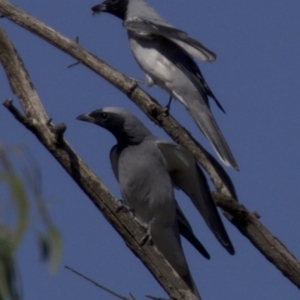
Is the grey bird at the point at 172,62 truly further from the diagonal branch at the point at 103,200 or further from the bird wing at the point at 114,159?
the diagonal branch at the point at 103,200

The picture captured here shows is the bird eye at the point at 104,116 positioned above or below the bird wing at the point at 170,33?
below

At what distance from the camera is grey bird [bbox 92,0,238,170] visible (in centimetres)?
652

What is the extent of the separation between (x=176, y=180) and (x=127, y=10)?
2.78 metres

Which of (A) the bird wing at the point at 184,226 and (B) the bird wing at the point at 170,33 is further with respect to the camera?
(B) the bird wing at the point at 170,33

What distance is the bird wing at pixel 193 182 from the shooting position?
16.5 ft

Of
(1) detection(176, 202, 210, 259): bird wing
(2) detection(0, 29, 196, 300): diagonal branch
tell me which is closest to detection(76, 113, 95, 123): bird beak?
(1) detection(176, 202, 210, 259): bird wing

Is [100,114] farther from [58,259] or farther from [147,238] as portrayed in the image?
[58,259]

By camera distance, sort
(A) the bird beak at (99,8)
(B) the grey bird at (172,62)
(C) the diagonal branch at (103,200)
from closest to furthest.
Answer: (C) the diagonal branch at (103,200) → (B) the grey bird at (172,62) → (A) the bird beak at (99,8)

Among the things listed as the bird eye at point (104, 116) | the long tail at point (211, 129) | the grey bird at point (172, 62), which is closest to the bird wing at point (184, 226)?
the long tail at point (211, 129)

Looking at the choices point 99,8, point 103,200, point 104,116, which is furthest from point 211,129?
point 103,200

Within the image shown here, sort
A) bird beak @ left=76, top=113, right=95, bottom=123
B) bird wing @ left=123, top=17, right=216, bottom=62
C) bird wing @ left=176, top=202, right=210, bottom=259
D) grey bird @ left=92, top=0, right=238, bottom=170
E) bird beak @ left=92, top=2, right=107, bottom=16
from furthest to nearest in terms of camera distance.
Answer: bird beak @ left=92, top=2, right=107, bottom=16 → grey bird @ left=92, top=0, right=238, bottom=170 → bird wing @ left=123, top=17, right=216, bottom=62 → bird beak @ left=76, top=113, right=95, bottom=123 → bird wing @ left=176, top=202, right=210, bottom=259

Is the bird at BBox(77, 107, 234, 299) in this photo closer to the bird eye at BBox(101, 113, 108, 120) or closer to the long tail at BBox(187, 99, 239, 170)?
the bird eye at BBox(101, 113, 108, 120)

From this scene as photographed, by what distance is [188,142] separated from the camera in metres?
5.49

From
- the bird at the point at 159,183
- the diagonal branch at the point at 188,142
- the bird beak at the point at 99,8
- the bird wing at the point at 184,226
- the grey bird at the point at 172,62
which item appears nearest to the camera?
the diagonal branch at the point at 188,142
